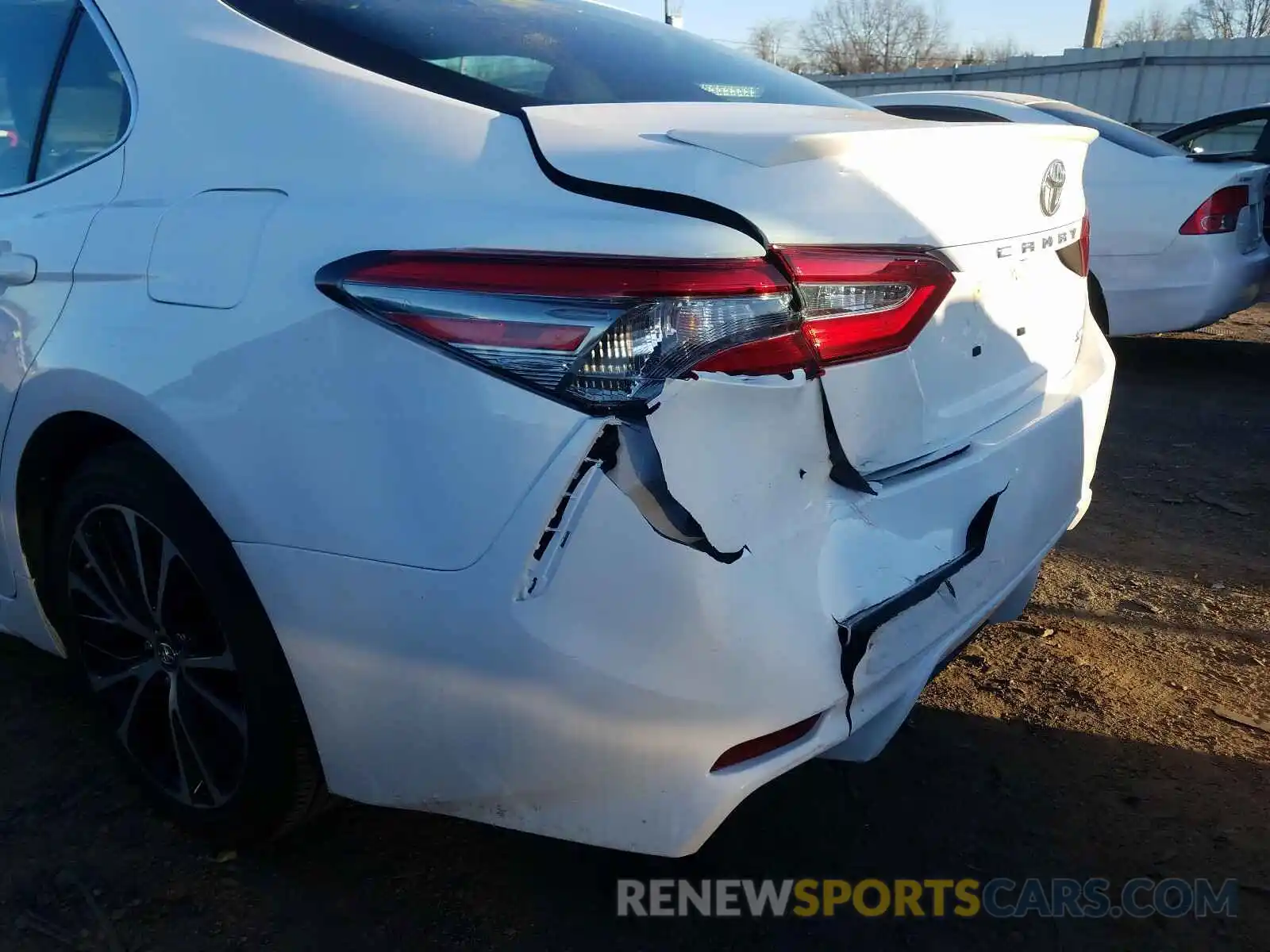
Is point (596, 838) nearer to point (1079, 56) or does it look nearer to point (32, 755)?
point (32, 755)

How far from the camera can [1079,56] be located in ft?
50.1

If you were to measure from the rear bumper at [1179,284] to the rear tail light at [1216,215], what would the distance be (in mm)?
35

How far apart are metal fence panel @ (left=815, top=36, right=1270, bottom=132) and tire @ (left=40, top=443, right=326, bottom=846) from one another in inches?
599

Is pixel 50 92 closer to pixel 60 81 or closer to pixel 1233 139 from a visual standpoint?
pixel 60 81

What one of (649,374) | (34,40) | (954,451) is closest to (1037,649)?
(954,451)

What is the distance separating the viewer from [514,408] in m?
1.43

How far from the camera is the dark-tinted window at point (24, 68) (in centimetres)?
225

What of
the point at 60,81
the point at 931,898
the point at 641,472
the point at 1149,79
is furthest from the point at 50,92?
the point at 1149,79

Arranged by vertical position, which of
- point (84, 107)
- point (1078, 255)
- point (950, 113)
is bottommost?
point (1078, 255)

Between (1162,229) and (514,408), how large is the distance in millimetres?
5304

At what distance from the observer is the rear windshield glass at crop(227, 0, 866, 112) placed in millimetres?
1813

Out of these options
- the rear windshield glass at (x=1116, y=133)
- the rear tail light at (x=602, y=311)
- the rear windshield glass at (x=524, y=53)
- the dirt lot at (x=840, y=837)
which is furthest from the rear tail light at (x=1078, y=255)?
the rear windshield glass at (x=1116, y=133)

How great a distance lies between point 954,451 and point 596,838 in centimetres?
A: 87

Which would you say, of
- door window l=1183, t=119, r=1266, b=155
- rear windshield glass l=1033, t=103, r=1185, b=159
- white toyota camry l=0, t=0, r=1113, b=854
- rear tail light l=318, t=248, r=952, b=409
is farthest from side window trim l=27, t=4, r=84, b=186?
door window l=1183, t=119, r=1266, b=155
